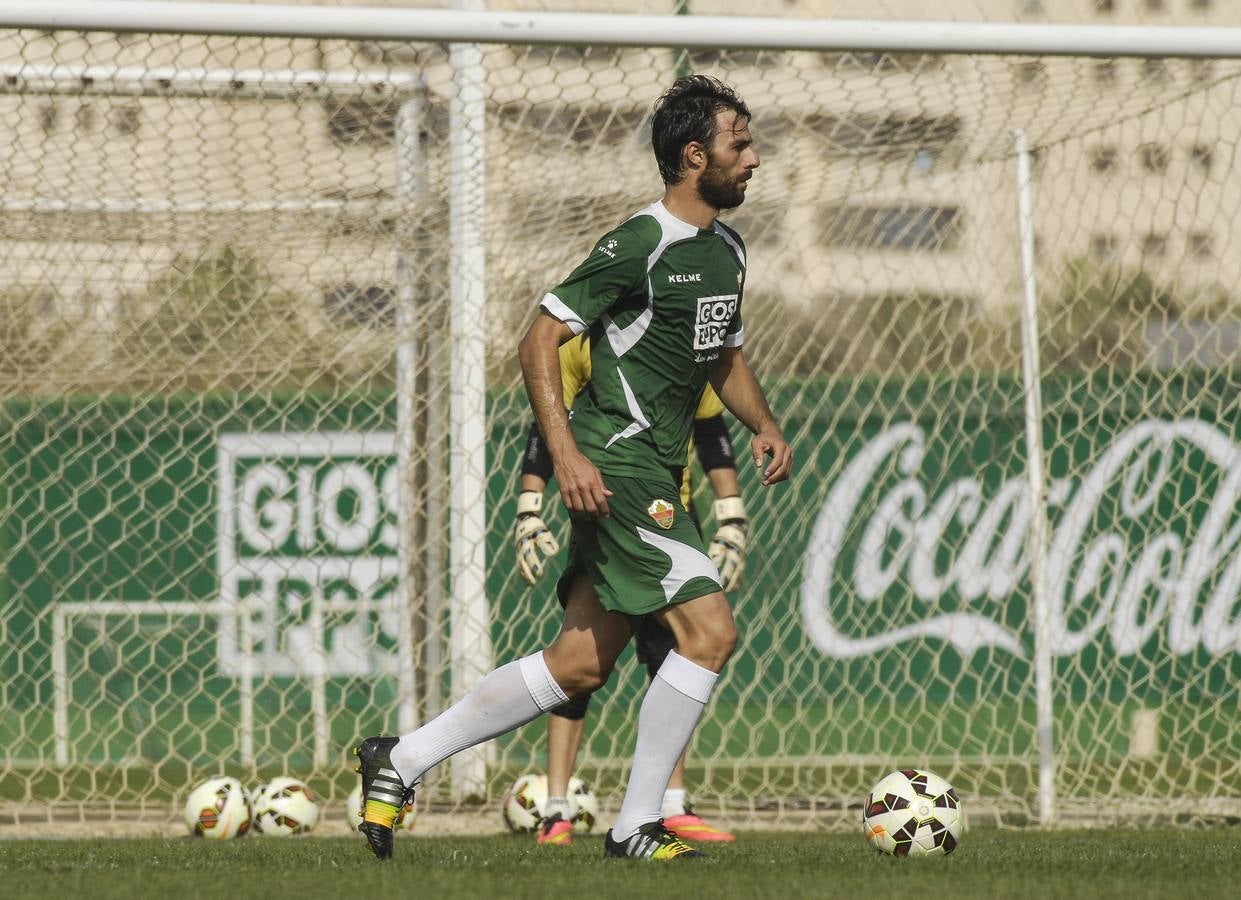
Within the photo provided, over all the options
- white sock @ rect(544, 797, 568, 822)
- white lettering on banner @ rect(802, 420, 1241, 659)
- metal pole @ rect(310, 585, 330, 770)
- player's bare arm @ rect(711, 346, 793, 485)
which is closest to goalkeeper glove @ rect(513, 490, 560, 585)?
white sock @ rect(544, 797, 568, 822)

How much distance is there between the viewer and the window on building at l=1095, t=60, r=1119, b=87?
626 centimetres

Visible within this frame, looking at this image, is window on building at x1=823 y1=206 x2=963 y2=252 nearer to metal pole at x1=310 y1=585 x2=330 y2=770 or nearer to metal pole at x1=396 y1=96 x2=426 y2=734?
metal pole at x1=396 y1=96 x2=426 y2=734

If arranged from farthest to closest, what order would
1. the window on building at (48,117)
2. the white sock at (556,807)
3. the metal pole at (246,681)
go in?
1. the metal pole at (246,681)
2. the window on building at (48,117)
3. the white sock at (556,807)

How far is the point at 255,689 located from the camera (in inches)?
311

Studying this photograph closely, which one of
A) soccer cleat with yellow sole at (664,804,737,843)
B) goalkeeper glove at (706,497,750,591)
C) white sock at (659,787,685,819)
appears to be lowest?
soccer cleat with yellow sole at (664,804,737,843)

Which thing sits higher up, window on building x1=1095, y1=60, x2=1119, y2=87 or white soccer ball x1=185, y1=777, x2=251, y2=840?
window on building x1=1095, y1=60, x2=1119, y2=87

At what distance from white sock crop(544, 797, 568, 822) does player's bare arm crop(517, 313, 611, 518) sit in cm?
181

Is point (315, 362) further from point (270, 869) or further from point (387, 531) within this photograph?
point (270, 869)

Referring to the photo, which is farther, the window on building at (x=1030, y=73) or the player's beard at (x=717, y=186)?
the window on building at (x=1030, y=73)

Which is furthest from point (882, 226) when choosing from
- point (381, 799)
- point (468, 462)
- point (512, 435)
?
point (381, 799)

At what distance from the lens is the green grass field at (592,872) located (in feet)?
10.9

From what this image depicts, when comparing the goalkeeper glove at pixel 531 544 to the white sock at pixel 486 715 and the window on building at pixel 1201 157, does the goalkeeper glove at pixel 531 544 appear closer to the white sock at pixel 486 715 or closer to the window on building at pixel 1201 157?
the white sock at pixel 486 715

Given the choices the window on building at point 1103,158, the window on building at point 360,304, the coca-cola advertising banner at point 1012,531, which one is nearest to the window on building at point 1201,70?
the window on building at point 1103,158

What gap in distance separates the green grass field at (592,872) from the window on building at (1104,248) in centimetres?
314
